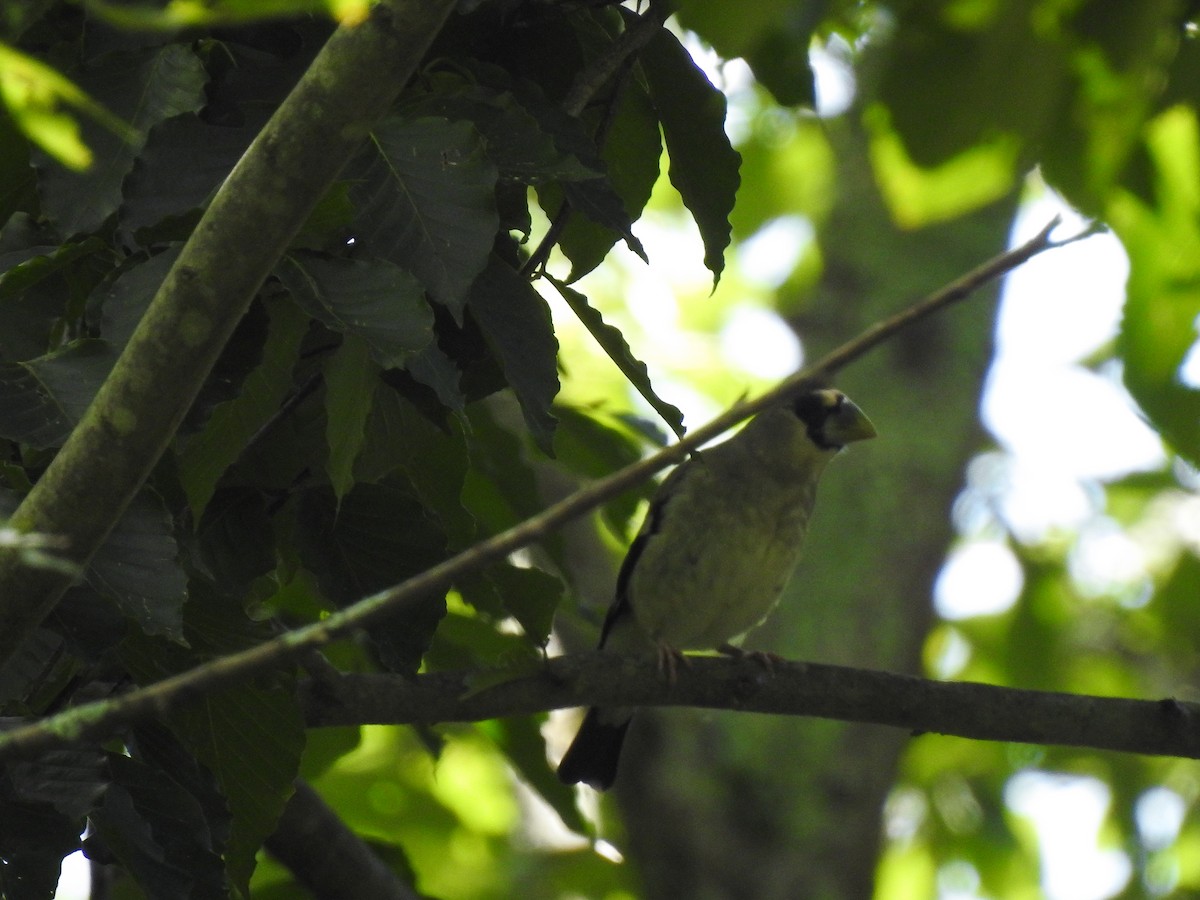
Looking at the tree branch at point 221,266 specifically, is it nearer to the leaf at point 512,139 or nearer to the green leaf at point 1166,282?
the leaf at point 512,139

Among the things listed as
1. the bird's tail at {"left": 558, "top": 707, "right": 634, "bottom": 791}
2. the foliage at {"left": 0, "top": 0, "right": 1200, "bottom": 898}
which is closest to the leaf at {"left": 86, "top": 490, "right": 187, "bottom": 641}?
the foliage at {"left": 0, "top": 0, "right": 1200, "bottom": 898}

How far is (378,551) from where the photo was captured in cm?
263

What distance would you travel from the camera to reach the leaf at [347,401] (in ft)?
6.98

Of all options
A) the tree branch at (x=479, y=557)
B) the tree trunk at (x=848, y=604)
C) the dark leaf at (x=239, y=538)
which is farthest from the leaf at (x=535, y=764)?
the tree trunk at (x=848, y=604)

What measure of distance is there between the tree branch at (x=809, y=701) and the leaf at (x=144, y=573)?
3.17ft

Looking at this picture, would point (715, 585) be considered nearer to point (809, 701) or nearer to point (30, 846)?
point (809, 701)

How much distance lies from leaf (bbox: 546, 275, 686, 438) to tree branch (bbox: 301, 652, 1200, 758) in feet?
2.82

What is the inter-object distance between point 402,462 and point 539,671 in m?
0.70

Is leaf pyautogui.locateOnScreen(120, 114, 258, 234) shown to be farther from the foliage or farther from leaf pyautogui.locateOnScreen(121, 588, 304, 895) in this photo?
leaf pyautogui.locateOnScreen(121, 588, 304, 895)

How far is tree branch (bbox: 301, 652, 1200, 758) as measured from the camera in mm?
3033

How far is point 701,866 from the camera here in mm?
6984

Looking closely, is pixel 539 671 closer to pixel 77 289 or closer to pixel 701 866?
pixel 77 289

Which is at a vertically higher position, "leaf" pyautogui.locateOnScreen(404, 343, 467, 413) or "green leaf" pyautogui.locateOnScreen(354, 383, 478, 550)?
"green leaf" pyautogui.locateOnScreen(354, 383, 478, 550)

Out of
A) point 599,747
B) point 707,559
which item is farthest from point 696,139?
point 599,747
